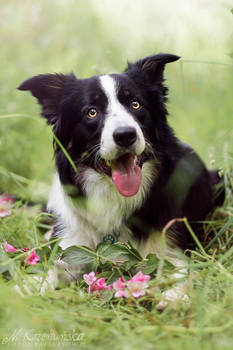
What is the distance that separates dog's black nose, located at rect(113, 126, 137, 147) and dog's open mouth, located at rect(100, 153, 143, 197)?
168 mm

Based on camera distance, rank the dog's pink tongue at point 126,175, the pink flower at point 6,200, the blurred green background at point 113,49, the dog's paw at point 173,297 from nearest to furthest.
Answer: the dog's paw at point 173,297 < the dog's pink tongue at point 126,175 < the pink flower at point 6,200 < the blurred green background at point 113,49

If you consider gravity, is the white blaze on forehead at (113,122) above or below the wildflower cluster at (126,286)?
above

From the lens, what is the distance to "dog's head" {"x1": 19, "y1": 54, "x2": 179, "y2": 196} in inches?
106

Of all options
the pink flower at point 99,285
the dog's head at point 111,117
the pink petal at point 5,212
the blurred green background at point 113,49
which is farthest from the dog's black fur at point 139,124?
the blurred green background at point 113,49

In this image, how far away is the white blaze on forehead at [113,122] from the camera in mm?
2633

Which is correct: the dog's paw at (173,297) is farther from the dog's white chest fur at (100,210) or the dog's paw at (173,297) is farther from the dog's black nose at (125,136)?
the dog's black nose at (125,136)

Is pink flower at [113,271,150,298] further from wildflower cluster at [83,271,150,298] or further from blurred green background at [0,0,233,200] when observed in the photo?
blurred green background at [0,0,233,200]

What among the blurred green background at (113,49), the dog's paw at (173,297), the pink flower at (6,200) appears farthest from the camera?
the blurred green background at (113,49)

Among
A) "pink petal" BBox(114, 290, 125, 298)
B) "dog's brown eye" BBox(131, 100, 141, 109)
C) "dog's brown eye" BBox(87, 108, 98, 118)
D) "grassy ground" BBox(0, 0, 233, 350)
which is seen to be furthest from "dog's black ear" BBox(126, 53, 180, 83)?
"pink petal" BBox(114, 290, 125, 298)

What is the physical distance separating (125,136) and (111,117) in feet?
0.76

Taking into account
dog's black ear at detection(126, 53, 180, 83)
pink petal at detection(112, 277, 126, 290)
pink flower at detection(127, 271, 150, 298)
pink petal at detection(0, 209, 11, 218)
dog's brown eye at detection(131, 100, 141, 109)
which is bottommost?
pink petal at detection(112, 277, 126, 290)

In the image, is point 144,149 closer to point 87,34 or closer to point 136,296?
point 136,296

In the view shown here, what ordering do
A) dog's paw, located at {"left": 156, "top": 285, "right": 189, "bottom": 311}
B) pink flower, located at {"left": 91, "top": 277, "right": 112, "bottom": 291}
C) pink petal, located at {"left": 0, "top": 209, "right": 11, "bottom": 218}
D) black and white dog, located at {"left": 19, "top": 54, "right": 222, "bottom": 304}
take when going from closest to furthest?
dog's paw, located at {"left": 156, "top": 285, "right": 189, "bottom": 311} → pink flower, located at {"left": 91, "top": 277, "right": 112, "bottom": 291} → black and white dog, located at {"left": 19, "top": 54, "right": 222, "bottom": 304} → pink petal, located at {"left": 0, "top": 209, "right": 11, "bottom": 218}

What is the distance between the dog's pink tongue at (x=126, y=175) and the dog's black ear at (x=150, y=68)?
0.72m
